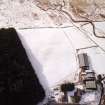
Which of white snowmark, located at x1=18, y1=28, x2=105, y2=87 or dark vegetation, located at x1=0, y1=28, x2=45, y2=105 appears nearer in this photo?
dark vegetation, located at x1=0, y1=28, x2=45, y2=105

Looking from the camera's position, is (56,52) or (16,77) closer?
(16,77)

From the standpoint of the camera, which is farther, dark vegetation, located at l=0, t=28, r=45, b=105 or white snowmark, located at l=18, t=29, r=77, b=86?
white snowmark, located at l=18, t=29, r=77, b=86

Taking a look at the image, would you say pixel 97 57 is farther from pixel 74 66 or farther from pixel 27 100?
pixel 27 100

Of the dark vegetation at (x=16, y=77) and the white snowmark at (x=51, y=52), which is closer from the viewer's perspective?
the dark vegetation at (x=16, y=77)

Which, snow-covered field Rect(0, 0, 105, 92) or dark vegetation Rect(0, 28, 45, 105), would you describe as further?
snow-covered field Rect(0, 0, 105, 92)

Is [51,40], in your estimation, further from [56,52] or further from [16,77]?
[16,77]

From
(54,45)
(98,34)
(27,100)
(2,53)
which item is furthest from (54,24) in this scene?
(27,100)

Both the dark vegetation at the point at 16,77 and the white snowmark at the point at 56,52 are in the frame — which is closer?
the dark vegetation at the point at 16,77

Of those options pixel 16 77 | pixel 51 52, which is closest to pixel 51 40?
pixel 51 52

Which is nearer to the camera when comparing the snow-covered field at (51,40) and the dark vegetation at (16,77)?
the dark vegetation at (16,77)

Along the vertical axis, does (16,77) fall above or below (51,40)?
below

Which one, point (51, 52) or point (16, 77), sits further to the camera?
point (51, 52)
